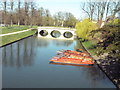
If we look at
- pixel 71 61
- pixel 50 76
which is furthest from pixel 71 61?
pixel 50 76

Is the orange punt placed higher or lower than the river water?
higher

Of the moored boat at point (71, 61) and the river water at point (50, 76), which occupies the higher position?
the moored boat at point (71, 61)

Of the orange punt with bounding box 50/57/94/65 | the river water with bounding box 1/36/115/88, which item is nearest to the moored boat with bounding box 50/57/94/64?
the orange punt with bounding box 50/57/94/65

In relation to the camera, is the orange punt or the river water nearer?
the river water

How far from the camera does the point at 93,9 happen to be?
35.7 meters

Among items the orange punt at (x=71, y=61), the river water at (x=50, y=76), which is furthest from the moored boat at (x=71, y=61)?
the river water at (x=50, y=76)

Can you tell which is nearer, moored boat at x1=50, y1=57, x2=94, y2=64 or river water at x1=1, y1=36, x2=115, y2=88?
river water at x1=1, y1=36, x2=115, y2=88

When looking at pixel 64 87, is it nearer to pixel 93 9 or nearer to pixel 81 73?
pixel 81 73

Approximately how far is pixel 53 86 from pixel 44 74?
93.2 inches

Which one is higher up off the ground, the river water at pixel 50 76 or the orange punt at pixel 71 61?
the orange punt at pixel 71 61

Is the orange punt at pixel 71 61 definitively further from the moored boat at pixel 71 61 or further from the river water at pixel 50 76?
the river water at pixel 50 76

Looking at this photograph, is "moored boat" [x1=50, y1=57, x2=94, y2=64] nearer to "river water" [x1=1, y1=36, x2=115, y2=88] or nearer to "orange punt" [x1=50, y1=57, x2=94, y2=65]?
"orange punt" [x1=50, y1=57, x2=94, y2=65]

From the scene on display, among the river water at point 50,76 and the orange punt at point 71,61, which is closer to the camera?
the river water at point 50,76

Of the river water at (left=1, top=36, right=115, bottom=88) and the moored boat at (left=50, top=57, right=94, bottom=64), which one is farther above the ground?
the moored boat at (left=50, top=57, right=94, bottom=64)
